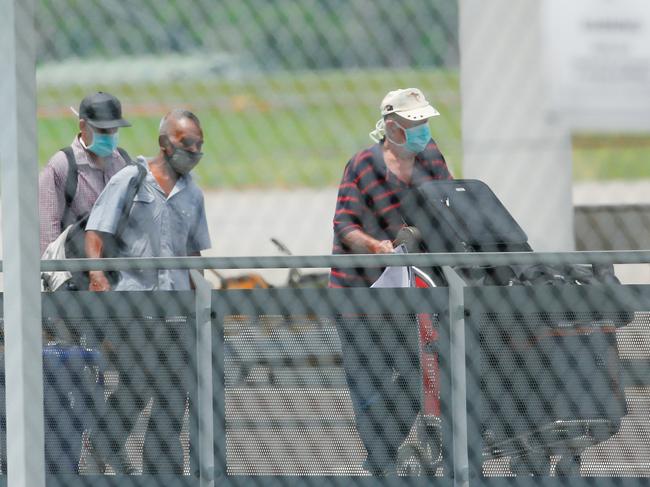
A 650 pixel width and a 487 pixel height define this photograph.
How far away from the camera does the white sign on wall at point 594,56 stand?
1744mm

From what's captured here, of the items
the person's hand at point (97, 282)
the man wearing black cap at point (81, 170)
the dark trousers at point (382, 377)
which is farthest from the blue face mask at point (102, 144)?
the dark trousers at point (382, 377)

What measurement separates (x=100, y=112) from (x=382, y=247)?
1.32m

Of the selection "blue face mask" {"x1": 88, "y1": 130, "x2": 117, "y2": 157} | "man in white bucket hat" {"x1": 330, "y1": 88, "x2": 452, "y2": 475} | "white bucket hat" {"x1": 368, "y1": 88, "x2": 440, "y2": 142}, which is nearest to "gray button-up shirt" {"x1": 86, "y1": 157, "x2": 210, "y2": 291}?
"blue face mask" {"x1": 88, "y1": 130, "x2": 117, "y2": 157}

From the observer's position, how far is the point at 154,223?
5051 millimetres

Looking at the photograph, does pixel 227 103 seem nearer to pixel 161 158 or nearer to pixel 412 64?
pixel 412 64

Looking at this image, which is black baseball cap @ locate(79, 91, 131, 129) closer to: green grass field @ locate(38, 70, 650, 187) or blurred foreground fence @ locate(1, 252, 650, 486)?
blurred foreground fence @ locate(1, 252, 650, 486)

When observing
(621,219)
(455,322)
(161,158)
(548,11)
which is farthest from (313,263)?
(621,219)

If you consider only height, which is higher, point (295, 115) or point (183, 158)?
point (183, 158)

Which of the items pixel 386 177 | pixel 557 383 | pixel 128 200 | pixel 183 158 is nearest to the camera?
pixel 557 383

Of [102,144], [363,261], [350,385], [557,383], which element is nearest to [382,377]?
[350,385]

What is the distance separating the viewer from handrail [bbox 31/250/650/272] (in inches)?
146

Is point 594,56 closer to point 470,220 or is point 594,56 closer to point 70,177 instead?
point 470,220

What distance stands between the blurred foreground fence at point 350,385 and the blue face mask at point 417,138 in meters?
0.99

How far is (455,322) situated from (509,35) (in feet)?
4.05
